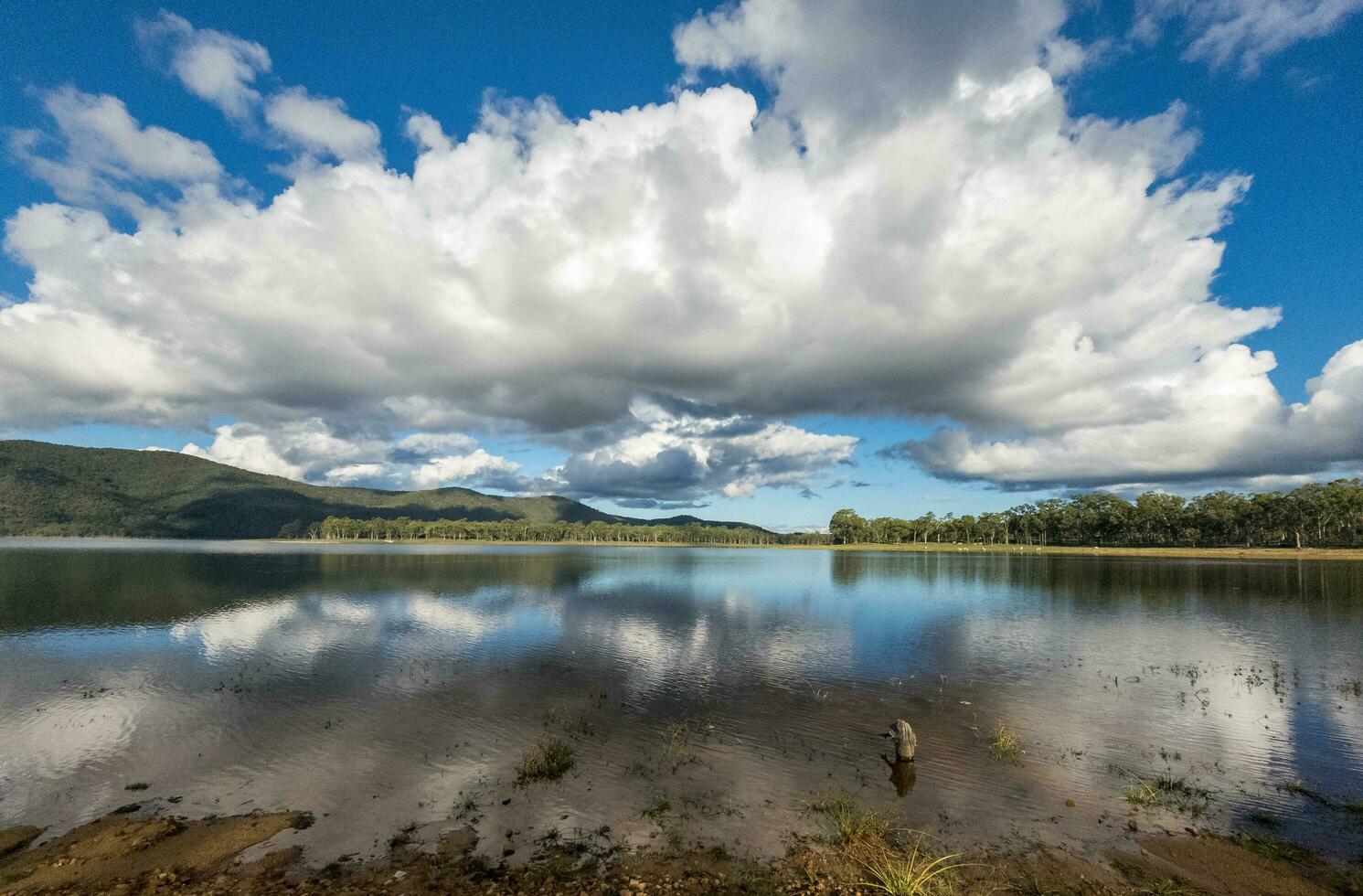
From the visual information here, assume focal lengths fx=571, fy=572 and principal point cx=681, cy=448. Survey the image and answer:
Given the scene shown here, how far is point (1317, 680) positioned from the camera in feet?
105

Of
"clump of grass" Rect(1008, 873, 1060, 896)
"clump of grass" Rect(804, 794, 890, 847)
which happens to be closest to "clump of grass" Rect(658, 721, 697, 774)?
"clump of grass" Rect(804, 794, 890, 847)

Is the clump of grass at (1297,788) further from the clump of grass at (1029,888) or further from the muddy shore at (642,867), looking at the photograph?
the clump of grass at (1029,888)

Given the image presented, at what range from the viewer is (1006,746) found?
72.0ft

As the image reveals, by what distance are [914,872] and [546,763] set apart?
1176 centimetres

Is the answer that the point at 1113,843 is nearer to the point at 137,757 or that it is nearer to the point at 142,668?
the point at 137,757

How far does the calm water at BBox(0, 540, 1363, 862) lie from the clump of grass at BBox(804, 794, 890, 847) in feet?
2.66

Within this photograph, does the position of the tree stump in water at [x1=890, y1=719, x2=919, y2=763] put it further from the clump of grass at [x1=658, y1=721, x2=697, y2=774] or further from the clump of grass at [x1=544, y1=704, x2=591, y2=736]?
the clump of grass at [x1=544, y1=704, x2=591, y2=736]

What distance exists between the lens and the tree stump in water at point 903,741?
2077 centimetres

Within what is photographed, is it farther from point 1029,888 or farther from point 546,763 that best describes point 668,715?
point 1029,888

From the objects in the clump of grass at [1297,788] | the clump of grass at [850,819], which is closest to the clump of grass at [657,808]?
the clump of grass at [850,819]

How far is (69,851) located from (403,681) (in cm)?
1721

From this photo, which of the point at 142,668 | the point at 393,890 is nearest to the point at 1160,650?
the point at 393,890

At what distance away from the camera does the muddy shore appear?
496 inches

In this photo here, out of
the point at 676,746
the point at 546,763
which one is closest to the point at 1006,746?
the point at 676,746
